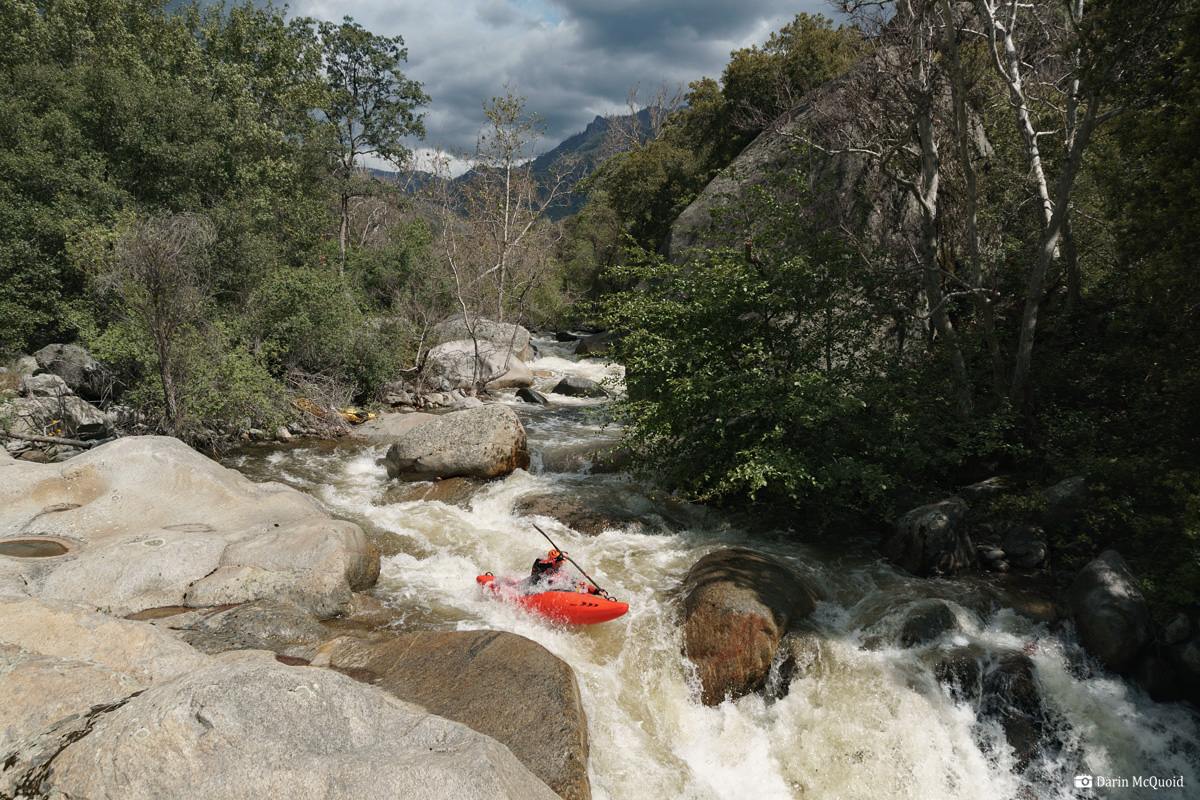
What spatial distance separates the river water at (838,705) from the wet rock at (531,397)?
34.0ft

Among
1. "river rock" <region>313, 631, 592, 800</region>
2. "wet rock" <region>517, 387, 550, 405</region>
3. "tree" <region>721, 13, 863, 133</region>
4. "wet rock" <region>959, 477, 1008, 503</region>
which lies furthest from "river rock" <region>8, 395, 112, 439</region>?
"tree" <region>721, 13, 863, 133</region>

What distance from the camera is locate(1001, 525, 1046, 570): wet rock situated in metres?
7.04

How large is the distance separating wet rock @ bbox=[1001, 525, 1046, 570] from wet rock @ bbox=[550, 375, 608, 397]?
12814 millimetres

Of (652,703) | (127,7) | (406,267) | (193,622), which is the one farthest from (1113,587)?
(127,7)

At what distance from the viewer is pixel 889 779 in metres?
4.98

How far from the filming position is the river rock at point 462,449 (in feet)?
35.5

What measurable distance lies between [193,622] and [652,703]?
4.52 m

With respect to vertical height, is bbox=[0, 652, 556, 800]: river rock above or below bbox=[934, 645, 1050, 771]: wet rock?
above

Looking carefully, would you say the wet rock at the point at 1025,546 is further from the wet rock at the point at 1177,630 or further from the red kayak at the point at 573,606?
the red kayak at the point at 573,606

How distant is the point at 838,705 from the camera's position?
17.8ft

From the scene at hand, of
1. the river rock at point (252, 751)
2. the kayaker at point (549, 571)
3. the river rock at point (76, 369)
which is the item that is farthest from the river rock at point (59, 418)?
the river rock at point (252, 751)

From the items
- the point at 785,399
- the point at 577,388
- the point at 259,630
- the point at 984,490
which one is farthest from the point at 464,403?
the point at 984,490

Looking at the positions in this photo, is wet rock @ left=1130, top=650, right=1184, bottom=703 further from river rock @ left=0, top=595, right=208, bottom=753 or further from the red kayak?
river rock @ left=0, top=595, right=208, bottom=753

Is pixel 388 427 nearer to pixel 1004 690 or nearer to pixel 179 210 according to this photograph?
pixel 179 210
